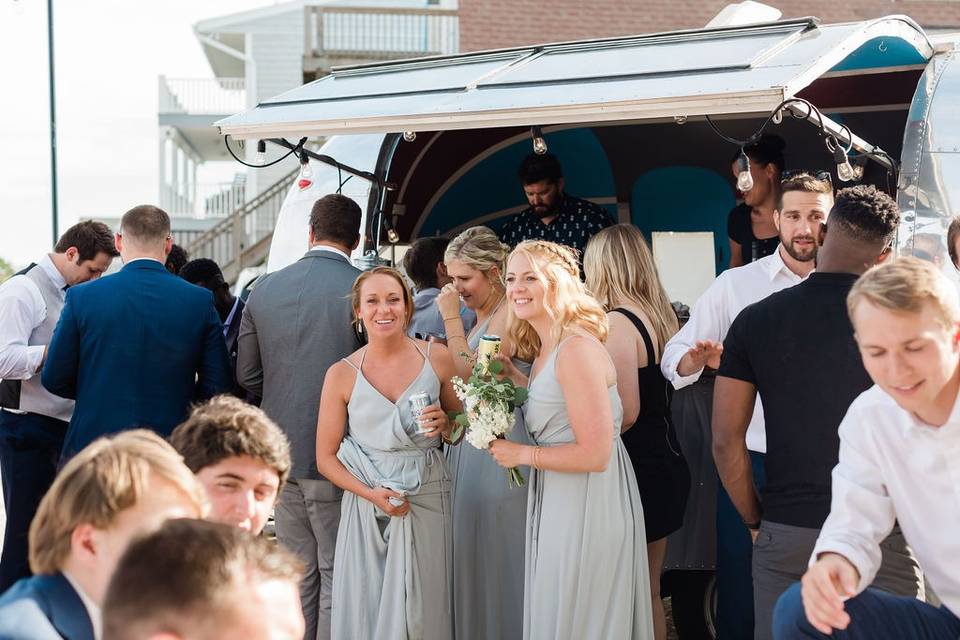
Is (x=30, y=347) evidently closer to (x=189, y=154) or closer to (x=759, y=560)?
(x=759, y=560)

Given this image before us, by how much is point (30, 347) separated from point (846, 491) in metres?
4.24

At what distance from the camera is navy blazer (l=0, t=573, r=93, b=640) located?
201cm

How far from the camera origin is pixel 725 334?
4.98 m

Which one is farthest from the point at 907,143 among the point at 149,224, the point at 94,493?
the point at 94,493

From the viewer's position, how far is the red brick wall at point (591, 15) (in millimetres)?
16125

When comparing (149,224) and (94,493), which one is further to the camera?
(149,224)

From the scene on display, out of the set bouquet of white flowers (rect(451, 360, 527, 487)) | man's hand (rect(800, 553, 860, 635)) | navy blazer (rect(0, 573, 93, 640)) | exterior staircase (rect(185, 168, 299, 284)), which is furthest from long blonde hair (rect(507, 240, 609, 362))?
exterior staircase (rect(185, 168, 299, 284))

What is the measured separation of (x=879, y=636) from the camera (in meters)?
2.81

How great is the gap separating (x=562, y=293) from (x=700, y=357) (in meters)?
0.61

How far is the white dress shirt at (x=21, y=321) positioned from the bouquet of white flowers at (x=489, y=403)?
244 cm

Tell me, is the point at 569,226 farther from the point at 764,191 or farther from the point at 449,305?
the point at 449,305

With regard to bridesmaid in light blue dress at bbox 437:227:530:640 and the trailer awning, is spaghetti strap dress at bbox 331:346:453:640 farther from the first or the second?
the trailer awning

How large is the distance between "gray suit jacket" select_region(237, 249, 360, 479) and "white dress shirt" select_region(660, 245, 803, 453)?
153cm

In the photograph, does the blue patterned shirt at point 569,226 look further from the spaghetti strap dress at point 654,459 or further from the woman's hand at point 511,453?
the woman's hand at point 511,453
